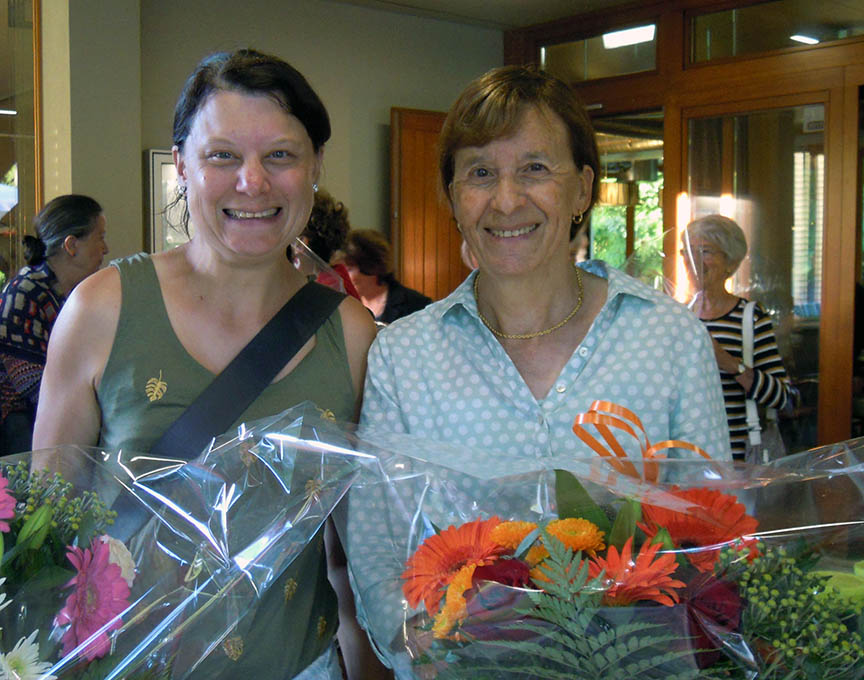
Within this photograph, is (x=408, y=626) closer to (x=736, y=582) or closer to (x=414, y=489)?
(x=414, y=489)

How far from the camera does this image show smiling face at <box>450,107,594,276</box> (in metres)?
1.43

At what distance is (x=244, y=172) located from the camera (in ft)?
4.37

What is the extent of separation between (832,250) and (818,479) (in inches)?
188

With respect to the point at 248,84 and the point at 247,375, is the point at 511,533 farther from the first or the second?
the point at 248,84

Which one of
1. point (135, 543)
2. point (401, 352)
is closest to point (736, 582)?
point (135, 543)

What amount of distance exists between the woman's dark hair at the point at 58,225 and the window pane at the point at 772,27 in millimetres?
3909

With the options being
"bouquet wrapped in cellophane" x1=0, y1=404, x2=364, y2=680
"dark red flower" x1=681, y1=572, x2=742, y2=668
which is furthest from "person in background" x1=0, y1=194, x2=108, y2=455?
"dark red flower" x1=681, y1=572, x2=742, y2=668

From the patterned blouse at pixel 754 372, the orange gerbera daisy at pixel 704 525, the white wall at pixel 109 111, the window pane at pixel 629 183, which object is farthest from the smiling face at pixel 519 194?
the window pane at pixel 629 183

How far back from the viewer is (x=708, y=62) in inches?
228

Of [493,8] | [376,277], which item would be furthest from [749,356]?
[493,8]

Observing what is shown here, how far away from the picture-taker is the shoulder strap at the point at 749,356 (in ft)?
11.0

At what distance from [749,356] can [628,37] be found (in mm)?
3532

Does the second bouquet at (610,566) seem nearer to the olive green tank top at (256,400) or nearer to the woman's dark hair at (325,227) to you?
the olive green tank top at (256,400)

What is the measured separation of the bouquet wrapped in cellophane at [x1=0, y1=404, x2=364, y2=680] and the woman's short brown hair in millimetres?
597
